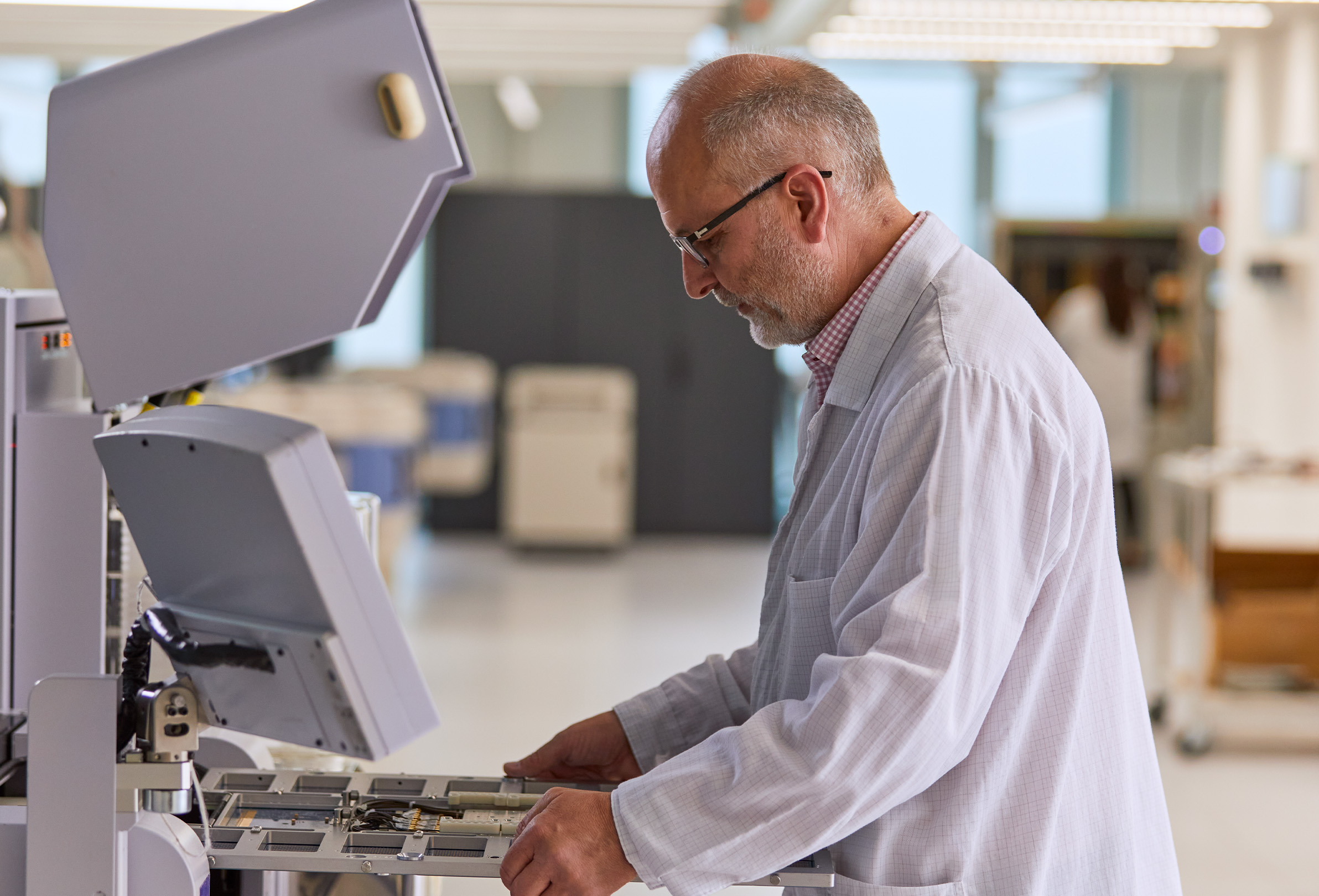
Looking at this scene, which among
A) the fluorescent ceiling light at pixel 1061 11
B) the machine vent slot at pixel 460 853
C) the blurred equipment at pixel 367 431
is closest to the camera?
the machine vent slot at pixel 460 853

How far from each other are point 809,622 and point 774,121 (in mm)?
495

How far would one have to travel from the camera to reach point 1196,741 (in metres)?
4.43

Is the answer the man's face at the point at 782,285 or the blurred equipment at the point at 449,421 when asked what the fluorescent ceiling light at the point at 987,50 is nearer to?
the blurred equipment at the point at 449,421

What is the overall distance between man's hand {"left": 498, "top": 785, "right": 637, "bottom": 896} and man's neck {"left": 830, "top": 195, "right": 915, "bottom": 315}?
57cm

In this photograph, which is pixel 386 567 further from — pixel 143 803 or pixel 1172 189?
pixel 1172 189

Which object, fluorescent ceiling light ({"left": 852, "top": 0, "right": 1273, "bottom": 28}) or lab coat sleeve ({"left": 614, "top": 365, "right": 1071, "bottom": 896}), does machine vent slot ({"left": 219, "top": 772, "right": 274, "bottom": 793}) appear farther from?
fluorescent ceiling light ({"left": 852, "top": 0, "right": 1273, "bottom": 28})

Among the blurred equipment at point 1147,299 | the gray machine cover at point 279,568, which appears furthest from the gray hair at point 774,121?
the blurred equipment at point 1147,299

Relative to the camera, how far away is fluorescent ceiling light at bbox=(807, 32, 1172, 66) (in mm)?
5707

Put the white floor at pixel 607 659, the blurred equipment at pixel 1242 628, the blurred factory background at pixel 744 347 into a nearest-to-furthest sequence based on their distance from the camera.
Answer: the white floor at pixel 607 659, the blurred equipment at pixel 1242 628, the blurred factory background at pixel 744 347

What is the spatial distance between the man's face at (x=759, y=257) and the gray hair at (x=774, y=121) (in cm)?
3

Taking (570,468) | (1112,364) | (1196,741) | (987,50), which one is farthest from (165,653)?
(570,468)

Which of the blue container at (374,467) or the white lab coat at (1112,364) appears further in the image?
the white lab coat at (1112,364)

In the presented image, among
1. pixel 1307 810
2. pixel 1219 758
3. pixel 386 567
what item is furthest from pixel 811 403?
pixel 386 567

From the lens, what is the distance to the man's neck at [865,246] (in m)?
1.31
